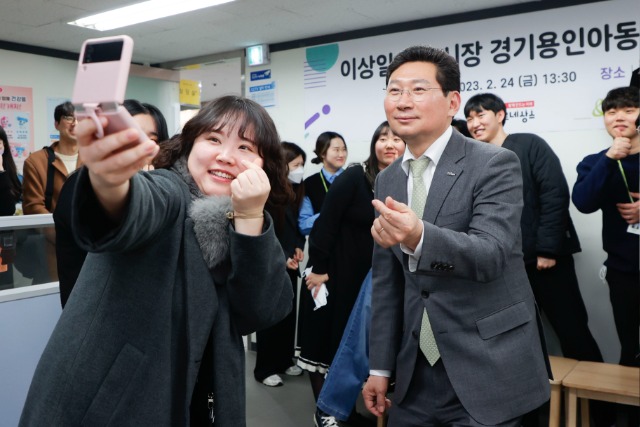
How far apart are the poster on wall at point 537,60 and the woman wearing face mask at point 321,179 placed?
0.55 meters

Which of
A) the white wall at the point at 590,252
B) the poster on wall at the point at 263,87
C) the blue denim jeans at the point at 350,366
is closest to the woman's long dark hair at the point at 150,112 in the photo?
the blue denim jeans at the point at 350,366

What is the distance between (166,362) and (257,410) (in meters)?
2.66

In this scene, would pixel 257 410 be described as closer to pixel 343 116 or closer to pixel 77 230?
pixel 343 116

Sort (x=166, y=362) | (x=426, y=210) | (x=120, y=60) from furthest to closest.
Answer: (x=426, y=210)
(x=166, y=362)
(x=120, y=60)

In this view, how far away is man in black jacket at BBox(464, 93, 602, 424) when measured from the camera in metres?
3.23

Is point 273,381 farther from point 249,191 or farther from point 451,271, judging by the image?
point 249,191

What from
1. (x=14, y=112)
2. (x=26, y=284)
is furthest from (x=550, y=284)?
(x=14, y=112)

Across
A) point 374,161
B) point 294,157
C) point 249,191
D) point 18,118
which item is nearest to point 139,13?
point 294,157

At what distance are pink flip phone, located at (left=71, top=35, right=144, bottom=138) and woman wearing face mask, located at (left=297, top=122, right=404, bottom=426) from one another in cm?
222

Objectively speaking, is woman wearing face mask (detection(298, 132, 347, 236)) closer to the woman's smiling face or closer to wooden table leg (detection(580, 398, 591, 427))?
wooden table leg (detection(580, 398, 591, 427))

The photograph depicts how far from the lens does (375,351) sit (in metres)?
1.66

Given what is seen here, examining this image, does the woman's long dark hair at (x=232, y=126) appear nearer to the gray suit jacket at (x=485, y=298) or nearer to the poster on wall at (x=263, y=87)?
the gray suit jacket at (x=485, y=298)

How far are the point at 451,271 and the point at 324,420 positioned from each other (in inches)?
79.9

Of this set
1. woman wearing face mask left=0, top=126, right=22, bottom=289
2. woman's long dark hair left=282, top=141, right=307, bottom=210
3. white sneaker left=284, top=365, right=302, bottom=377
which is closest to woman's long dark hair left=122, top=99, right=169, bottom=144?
woman wearing face mask left=0, top=126, right=22, bottom=289
